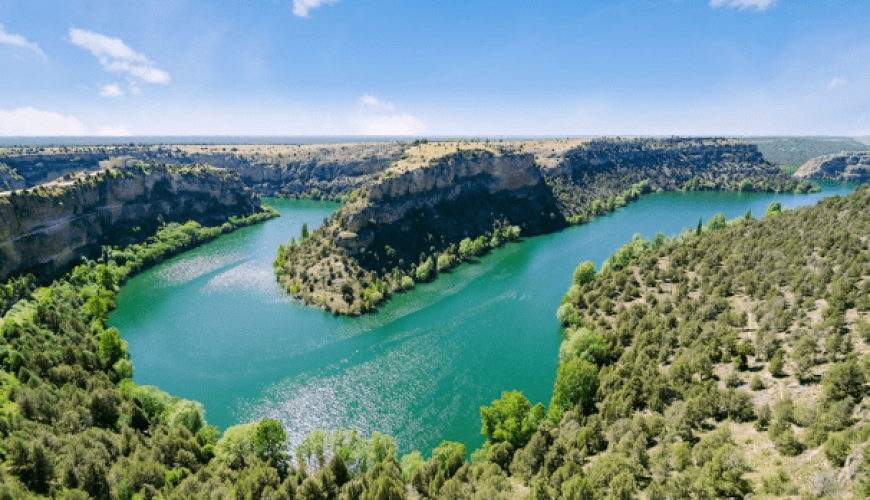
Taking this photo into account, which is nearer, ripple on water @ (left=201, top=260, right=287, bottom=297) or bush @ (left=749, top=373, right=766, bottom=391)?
bush @ (left=749, top=373, right=766, bottom=391)

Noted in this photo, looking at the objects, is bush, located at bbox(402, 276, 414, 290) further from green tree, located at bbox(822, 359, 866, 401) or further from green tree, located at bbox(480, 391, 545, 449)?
green tree, located at bbox(822, 359, 866, 401)

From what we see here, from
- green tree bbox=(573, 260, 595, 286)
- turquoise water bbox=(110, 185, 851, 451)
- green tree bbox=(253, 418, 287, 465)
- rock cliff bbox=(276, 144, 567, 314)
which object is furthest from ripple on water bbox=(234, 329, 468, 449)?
green tree bbox=(573, 260, 595, 286)

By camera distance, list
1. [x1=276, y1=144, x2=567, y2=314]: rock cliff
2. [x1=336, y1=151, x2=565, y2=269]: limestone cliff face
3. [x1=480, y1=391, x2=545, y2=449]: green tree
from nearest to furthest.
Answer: [x1=480, y1=391, x2=545, y2=449]: green tree, [x1=276, y1=144, x2=567, y2=314]: rock cliff, [x1=336, y1=151, x2=565, y2=269]: limestone cliff face

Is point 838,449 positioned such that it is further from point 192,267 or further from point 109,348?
point 192,267

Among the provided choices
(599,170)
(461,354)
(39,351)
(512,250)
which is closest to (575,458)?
(461,354)

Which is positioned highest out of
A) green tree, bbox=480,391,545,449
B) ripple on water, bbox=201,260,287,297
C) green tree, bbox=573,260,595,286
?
green tree, bbox=573,260,595,286

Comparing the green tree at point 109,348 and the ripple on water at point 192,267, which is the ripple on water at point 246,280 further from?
the green tree at point 109,348

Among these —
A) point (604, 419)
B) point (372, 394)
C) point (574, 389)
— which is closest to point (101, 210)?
point (372, 394)

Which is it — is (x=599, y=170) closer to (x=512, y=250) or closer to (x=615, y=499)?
(x=512, y=250)
